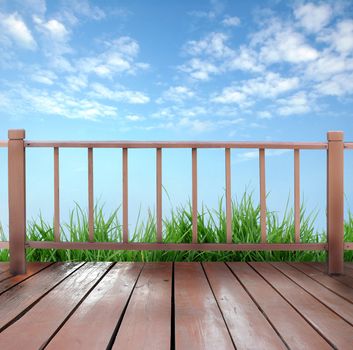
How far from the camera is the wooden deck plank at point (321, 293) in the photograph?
61.2 inches

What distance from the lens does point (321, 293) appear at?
6.01ft

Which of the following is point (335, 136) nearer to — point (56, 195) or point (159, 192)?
point (159, 192)

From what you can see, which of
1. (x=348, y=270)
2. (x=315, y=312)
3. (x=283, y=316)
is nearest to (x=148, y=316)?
(x=283, y=316)

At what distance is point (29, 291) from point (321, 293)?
4.83 ft

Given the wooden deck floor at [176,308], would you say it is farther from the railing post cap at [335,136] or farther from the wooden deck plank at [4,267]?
the railing post cap at [335,136]

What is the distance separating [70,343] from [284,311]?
2.85 ft

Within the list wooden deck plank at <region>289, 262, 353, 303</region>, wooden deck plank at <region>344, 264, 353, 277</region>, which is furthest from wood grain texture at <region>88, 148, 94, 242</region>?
wooden deck plank at <region>344, 264, 353, 277</region>

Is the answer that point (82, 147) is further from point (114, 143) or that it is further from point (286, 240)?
point (286, 240)

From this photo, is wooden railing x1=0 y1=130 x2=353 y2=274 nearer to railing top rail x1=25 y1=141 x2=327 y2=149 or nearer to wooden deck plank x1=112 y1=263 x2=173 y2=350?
railing top rail x1=25 y1=141 x2=327 y2=149

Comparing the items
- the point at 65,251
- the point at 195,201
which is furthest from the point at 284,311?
the point at 65,251

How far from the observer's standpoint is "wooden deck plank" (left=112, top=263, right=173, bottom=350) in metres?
1.20

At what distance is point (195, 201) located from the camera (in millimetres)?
2455

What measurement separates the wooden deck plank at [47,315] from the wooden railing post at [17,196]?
0.46 meters

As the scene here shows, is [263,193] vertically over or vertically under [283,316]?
over
